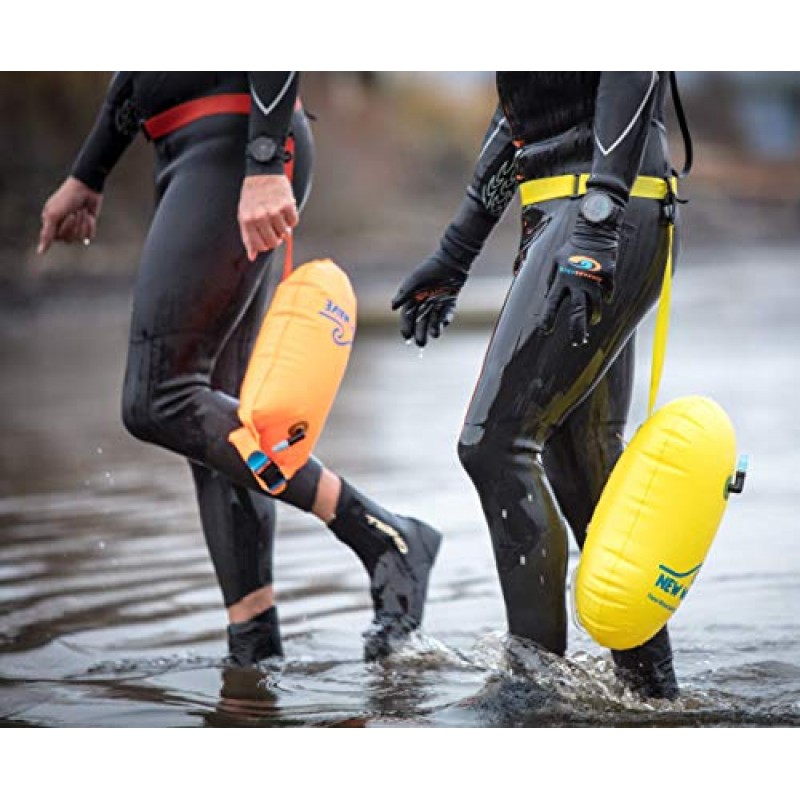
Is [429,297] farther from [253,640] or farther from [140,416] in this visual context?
[253,640]

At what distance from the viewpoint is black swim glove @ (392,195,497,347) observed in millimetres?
3266

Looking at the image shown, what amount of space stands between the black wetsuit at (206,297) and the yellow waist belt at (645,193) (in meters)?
0.66

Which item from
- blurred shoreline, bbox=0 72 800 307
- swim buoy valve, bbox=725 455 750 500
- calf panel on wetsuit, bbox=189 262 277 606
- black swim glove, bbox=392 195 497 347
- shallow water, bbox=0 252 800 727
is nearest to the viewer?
swim buoy valve, bbox=725 455 750 500

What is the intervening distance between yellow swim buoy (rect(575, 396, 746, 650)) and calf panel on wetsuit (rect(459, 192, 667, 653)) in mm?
105

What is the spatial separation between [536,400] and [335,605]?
151cm

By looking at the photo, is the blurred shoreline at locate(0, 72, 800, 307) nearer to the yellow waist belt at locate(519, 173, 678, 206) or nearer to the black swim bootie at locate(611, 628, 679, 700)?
the yellow waist belt at locate(519, 173, 678, 206)

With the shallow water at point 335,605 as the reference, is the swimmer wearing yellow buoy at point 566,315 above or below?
above

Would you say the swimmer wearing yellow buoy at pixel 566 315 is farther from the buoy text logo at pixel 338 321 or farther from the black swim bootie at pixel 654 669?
the buoy text logo at pixel 338 321

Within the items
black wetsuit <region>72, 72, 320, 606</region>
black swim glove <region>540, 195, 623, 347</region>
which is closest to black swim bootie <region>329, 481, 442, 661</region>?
black wetsuit <region>72, 72, 320, 606</region>

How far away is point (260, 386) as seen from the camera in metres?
3.37

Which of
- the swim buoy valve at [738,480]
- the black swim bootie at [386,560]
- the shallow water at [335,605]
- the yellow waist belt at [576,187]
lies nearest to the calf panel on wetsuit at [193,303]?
the black swim bootie at [386,560]

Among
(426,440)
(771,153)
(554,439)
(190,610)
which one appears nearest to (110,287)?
(771,153)

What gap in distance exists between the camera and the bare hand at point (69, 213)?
391 cm

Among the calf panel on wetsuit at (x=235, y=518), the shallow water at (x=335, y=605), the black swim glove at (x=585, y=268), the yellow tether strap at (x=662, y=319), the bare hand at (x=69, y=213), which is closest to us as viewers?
the black swim glove at (x=585, y=268)
